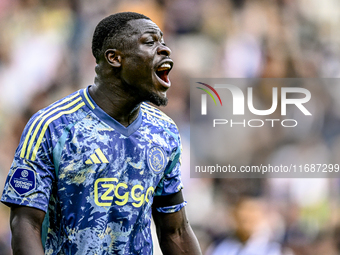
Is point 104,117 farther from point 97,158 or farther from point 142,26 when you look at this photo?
Answer: point 142,26

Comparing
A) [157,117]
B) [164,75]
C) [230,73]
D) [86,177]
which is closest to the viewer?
[86,177]

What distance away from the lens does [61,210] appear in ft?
5.81

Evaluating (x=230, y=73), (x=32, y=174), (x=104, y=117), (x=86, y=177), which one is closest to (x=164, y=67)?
(x=104, y=117)

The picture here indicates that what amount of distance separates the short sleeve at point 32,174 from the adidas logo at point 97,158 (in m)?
0.16

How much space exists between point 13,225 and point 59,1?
3069mm

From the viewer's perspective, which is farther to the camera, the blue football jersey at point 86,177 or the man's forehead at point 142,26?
the man's forehead at point 142,26

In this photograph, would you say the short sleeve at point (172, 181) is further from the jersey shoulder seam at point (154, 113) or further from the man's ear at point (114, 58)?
the man's ear at point (114, 58)

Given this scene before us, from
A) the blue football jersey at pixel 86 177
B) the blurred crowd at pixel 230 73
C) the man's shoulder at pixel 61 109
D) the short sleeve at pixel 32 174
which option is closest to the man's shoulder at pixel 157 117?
the blue football jersey at pixel 86 177

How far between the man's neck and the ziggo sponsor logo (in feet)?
0.93

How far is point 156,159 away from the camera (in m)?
1.98

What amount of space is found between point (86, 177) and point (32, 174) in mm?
225

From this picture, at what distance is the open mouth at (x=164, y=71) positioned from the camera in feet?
6.47

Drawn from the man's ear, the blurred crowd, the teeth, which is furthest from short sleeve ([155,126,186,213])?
the blurred crowd

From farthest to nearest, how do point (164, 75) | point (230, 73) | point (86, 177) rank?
point (230, 73), point (164, 75), point (86, 177)
